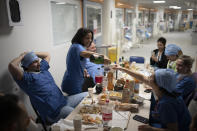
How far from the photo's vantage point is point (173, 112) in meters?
1.36

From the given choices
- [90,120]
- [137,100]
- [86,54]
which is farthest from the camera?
[86,54]

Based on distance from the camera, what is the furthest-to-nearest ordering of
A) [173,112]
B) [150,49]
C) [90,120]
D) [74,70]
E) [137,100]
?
[150,49]
[74,70]
[137,100]
[90,120]
[173,112]

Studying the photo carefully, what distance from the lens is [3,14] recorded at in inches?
83.6

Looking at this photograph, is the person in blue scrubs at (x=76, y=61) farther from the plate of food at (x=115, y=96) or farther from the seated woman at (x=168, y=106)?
the seated woman at (x=168, y=106)

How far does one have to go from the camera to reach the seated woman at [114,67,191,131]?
136 cm

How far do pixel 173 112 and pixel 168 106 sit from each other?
61 millimetres

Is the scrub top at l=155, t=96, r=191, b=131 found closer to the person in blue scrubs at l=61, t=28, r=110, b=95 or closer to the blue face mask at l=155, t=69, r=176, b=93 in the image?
the blue face mask at l=155, t=69, r=176, b=93

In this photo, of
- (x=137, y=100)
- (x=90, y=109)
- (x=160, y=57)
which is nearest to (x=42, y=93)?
(x=90, y=109)

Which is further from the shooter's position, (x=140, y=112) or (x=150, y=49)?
(x=150, y=49)

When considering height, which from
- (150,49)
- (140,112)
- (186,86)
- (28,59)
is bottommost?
(140,112)

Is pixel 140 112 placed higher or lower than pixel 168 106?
lower

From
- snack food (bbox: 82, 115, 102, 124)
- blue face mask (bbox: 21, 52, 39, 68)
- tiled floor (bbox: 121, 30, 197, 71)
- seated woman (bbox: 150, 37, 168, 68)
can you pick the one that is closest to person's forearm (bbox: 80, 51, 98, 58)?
blue face mask (bbox: 21, 52, 39, 68)

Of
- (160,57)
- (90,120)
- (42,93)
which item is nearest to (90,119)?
(90,120)

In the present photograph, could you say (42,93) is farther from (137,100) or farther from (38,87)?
(137,100)
